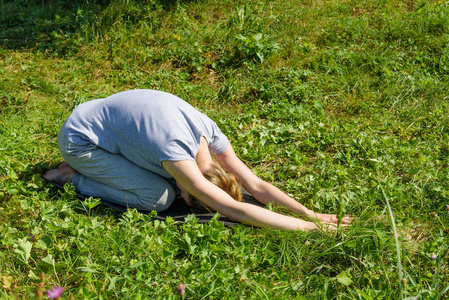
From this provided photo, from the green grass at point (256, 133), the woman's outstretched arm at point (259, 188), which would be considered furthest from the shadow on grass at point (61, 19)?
the woman's outstretched arm at point (259, 188)

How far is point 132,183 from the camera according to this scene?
296cm

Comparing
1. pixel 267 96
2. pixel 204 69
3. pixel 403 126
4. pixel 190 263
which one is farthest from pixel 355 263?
pixel 204 69

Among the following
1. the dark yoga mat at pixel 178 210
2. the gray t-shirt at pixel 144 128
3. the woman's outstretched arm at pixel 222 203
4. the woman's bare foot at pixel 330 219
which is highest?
the gray t-shirt at pixel 144 128

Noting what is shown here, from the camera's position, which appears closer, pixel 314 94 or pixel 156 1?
pixel 314 94

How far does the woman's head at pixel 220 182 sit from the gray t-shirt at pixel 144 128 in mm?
185

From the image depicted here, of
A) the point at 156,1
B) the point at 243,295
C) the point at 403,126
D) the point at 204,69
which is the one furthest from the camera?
the point at 156,1

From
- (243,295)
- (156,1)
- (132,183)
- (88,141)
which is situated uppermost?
(156,1)

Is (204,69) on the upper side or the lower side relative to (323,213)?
upper

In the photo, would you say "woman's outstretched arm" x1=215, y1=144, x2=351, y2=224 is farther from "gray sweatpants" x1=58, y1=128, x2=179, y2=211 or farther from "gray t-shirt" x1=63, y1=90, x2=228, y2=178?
"gray sweatpants" x1=58, y1=128, x2=179, y2=211

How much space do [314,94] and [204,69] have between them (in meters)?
1.29

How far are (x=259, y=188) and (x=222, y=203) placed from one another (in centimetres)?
56

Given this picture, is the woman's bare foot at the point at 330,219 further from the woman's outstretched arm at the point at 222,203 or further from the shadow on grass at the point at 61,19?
the shadow on grass at the point at 61,19

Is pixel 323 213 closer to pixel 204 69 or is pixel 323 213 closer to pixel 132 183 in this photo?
pixel 132 183

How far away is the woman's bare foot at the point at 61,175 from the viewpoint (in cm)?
316
